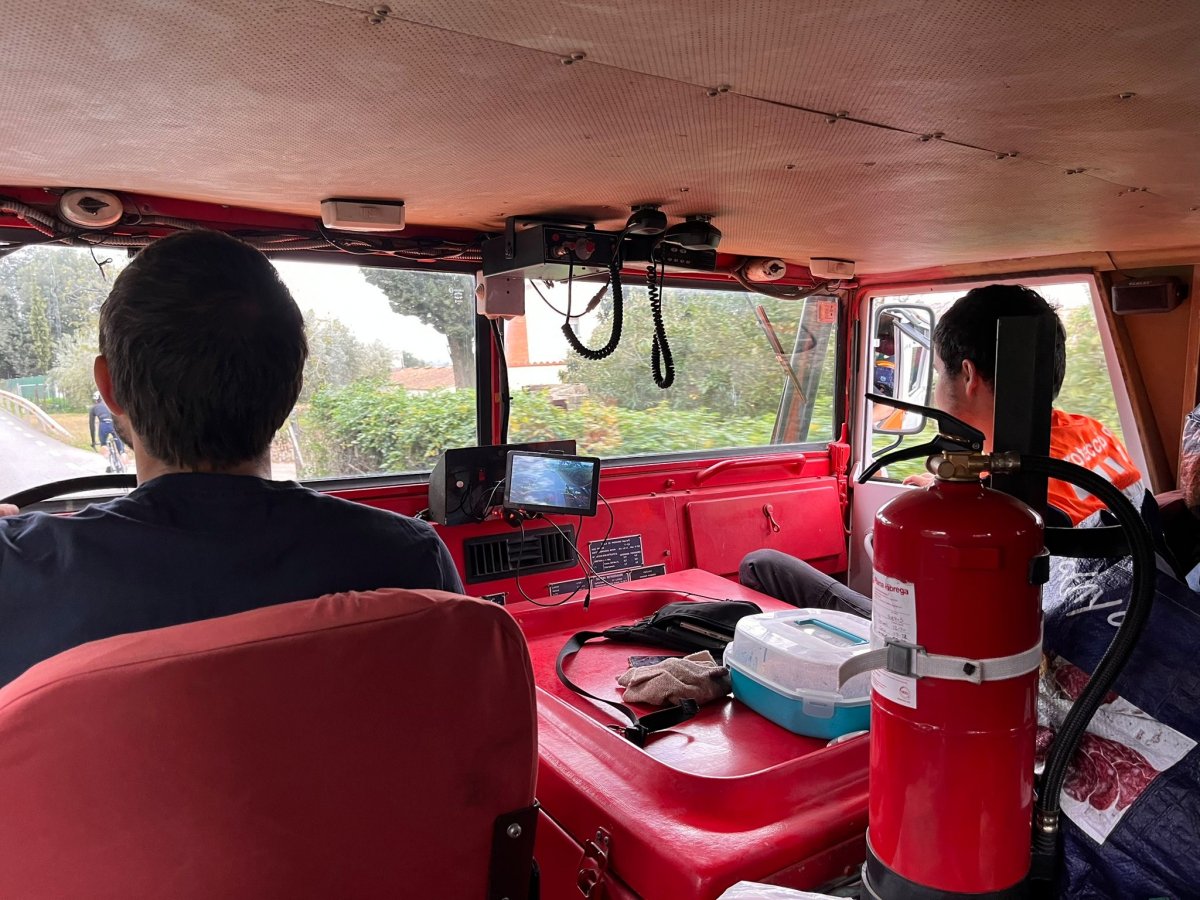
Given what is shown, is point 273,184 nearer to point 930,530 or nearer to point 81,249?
point 81,249

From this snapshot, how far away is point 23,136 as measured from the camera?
1.49 metres

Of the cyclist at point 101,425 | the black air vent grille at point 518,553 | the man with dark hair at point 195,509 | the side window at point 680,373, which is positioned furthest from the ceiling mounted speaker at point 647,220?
the cyclist at point 101,425

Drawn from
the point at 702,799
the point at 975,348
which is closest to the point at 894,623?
the point at 702,799

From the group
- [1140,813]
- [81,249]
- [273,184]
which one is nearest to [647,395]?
[273,184]

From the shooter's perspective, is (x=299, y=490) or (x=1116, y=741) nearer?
(x=1116, y=741)

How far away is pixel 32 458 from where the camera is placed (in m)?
2.28

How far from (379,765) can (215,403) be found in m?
0.58

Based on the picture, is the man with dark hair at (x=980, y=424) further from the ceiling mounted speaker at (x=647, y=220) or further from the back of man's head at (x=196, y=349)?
the back of man's head at (x=196, y=349)

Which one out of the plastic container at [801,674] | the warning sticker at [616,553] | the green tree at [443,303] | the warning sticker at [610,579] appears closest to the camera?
the plastic container at [801,674]

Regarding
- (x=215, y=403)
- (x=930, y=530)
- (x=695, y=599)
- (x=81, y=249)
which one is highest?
(x=81, y=249)

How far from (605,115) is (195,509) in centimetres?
93

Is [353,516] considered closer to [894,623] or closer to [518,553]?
[894,623]

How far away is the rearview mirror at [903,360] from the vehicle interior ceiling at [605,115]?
1111 mm

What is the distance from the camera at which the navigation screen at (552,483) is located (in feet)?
7.92
